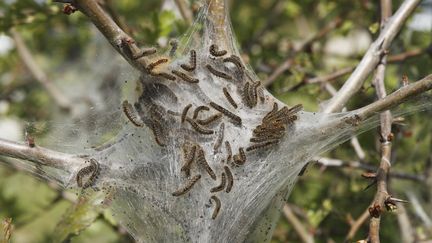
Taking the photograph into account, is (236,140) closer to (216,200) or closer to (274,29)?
(216,200)

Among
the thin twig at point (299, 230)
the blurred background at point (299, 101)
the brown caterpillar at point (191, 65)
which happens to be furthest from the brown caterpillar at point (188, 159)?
the thin twig at point (299, 230)

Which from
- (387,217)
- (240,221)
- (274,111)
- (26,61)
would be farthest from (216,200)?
(26,61)

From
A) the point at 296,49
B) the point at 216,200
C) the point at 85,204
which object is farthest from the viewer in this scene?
the point at 296,49

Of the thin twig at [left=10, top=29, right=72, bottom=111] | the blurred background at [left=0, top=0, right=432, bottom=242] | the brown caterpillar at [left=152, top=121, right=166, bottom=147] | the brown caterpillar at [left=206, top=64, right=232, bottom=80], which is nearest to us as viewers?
the brown caterpillar at [left=152, top=121, right=166, bottom=147]

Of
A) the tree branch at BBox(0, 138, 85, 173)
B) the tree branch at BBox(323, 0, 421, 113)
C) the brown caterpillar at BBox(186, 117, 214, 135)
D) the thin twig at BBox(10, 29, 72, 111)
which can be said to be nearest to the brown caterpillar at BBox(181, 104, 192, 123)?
the brown caterpillar at BBox(186, 117, 214, 135)

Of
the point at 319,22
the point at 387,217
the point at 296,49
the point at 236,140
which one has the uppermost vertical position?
the point at 319,22

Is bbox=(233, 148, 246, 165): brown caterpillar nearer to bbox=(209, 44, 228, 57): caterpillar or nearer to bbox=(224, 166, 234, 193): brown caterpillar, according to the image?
bbox=(224, 166, 234, 193): brown caterpillar

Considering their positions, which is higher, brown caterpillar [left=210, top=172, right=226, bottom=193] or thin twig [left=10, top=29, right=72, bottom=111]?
thin twig [left=10, top=29, right=72, bottom=111]
